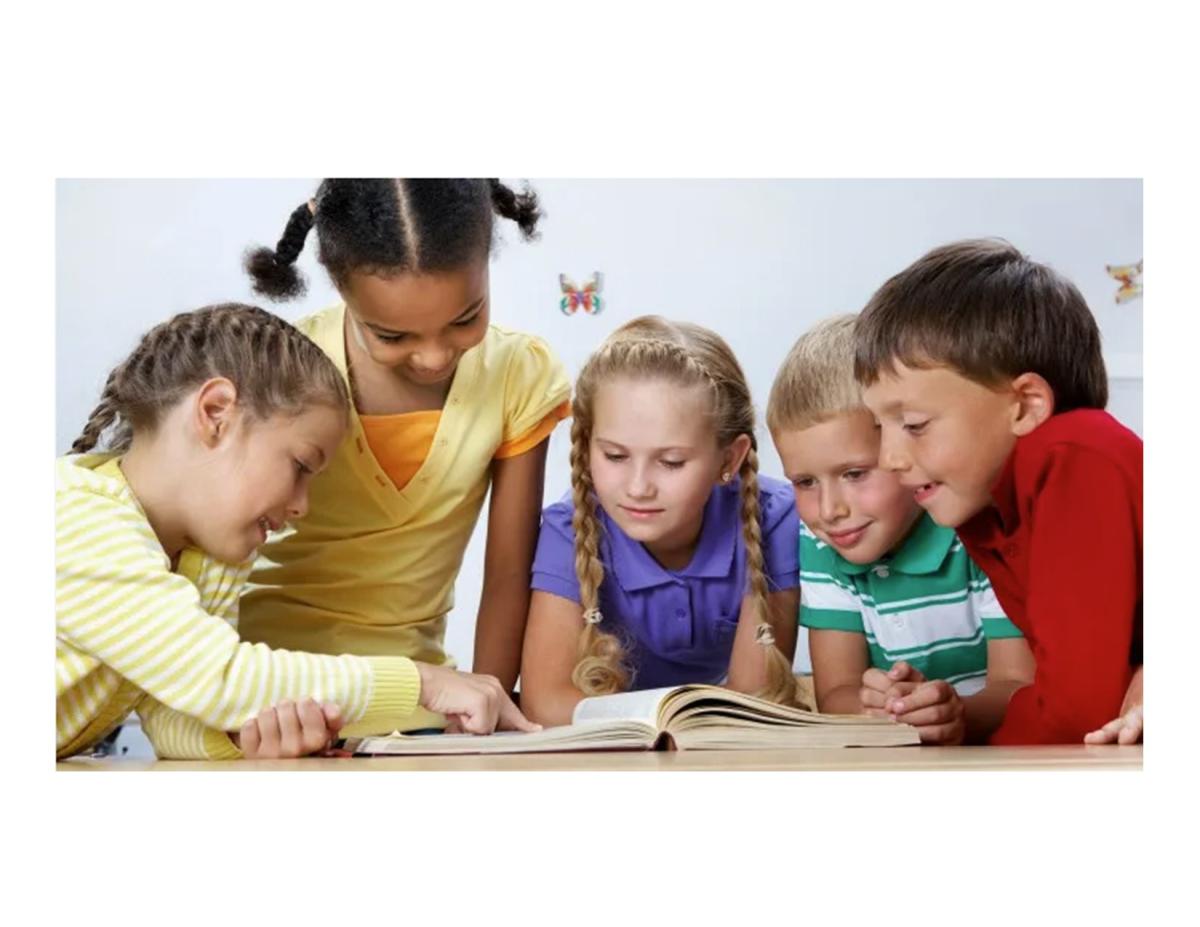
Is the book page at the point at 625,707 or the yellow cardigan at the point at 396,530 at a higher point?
the yellow cardigan at the point at 396,530

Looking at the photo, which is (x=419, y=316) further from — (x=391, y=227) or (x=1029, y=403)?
(x=1029, y=403)

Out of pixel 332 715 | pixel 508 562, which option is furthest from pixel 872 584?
pixel 332 715

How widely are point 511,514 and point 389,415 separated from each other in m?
0.21

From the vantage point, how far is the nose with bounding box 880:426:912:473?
6.63 ft

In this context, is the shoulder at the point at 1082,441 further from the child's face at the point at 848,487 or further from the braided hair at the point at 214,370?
the braided hair at the point at 214,370

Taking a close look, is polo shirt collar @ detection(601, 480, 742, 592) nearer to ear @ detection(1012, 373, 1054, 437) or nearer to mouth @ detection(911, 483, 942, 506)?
mouth @ detection(911, 483, 942, 506)

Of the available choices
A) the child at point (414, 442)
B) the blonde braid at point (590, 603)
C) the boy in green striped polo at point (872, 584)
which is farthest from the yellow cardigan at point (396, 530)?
the boy in green striped polo at point (872, 584)

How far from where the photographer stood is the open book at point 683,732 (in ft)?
5.97

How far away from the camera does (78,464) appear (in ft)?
6.30

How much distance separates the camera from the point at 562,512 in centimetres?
215

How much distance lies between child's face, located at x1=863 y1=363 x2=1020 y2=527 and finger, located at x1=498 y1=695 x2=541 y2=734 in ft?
1.85

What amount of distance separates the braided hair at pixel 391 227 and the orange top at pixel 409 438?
198mm

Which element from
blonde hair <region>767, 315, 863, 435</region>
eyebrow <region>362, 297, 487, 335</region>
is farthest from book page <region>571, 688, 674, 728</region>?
eyebrow <region>362, 297, 487, 335</region>
